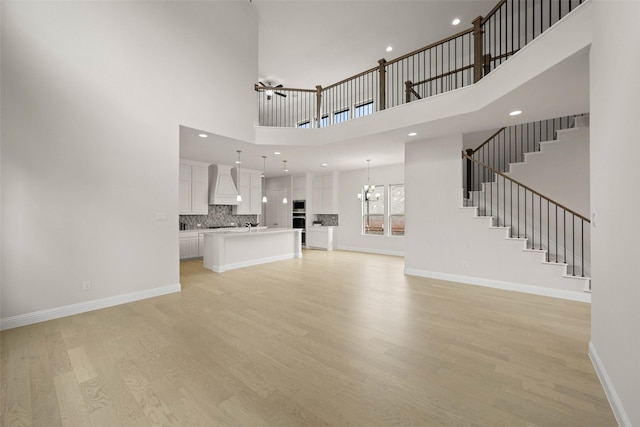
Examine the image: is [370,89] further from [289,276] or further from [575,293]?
[575,293]

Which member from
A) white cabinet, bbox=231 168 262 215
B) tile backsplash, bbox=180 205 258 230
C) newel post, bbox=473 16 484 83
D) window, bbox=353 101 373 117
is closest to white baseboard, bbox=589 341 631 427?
newel post, bbox=473 16 484 83

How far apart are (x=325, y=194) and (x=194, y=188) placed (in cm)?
450

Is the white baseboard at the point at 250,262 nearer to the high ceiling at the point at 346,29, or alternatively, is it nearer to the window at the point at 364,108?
the window at the point at 364,108

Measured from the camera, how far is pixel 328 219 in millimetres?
10062

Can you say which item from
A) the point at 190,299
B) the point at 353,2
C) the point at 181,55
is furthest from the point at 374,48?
the point at 190,299

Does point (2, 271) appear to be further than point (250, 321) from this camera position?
No

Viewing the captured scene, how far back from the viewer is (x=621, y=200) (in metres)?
1.65

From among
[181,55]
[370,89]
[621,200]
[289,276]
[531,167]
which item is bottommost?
[289,276]

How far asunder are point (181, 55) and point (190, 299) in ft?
13.5

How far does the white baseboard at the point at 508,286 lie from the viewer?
12.9 feet

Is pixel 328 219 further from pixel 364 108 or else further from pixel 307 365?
pixel 307 365

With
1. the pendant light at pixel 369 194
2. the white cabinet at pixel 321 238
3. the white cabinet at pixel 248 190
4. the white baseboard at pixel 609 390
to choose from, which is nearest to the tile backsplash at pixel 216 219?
the white cabinet at pixel 248 190

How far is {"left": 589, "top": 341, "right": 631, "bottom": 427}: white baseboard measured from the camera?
5.05ft

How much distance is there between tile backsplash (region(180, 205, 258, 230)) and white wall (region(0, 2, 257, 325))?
13.4ft
